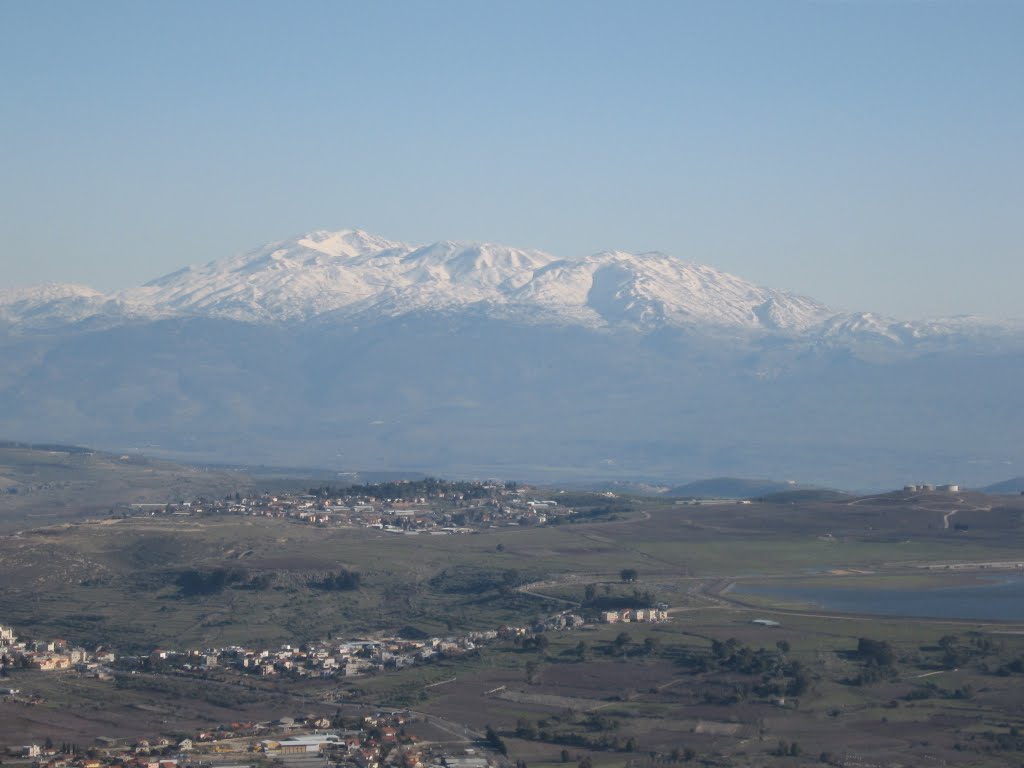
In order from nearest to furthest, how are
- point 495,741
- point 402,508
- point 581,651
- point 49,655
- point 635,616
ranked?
point 495,741, point 581,651, point 49,655, point 635,616, point 402,508

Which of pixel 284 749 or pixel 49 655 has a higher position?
pixel 49 655

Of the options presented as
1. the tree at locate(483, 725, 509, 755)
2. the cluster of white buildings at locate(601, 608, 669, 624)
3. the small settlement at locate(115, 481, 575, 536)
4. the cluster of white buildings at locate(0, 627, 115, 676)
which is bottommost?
the tree at locate(483, 725, 509, 755)

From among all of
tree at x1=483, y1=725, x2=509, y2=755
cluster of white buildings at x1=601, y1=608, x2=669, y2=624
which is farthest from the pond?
tree at x1=483, y1=725, x2=509, y2=755

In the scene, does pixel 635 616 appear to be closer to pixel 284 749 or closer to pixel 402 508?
pixel 284 749

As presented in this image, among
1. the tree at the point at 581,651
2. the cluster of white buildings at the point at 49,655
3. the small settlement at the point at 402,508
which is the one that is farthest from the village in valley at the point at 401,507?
the tree at the point at 581,651

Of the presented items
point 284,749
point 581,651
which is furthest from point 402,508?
point 284,749

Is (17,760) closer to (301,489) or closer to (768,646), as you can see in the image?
(768,646)

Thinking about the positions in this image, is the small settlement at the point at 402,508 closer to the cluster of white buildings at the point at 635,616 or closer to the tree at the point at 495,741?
the cluster of white buildings at the point at 635,616

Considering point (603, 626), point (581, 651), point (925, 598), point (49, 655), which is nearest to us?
point (581, 651)

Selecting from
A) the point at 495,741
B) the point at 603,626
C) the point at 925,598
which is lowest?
the point at 495,741

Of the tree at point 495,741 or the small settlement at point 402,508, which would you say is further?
the small settlement at point 402,508

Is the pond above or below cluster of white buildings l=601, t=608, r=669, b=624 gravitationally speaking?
above

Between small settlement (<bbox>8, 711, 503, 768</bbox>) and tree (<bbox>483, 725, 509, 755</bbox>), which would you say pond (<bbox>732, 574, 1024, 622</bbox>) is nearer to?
tree (<bbox>483, 725, 509, 755</bbox>)
